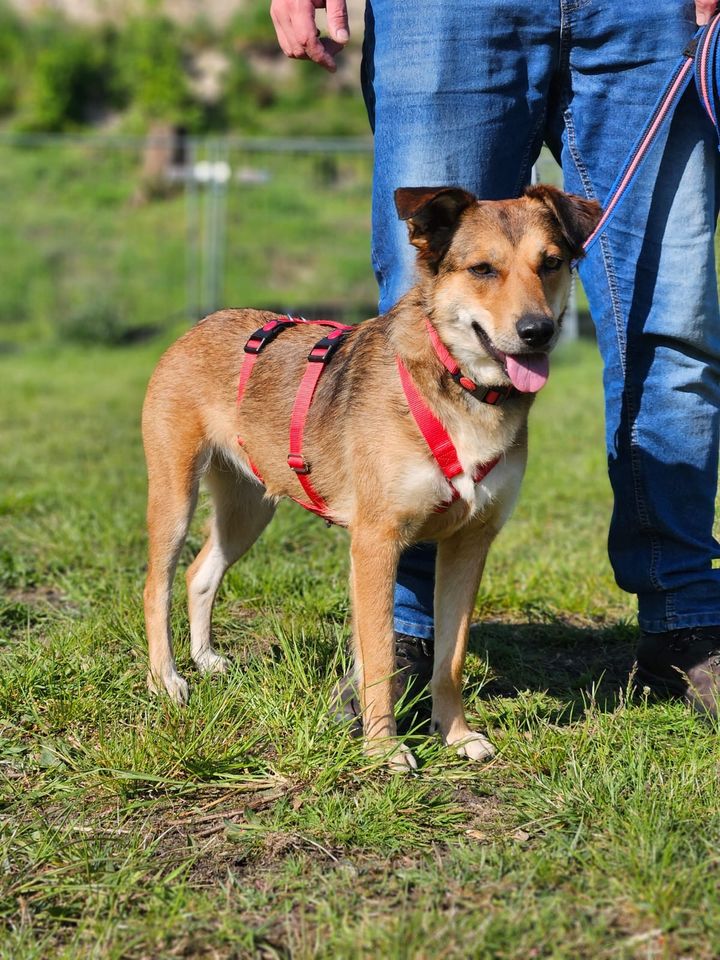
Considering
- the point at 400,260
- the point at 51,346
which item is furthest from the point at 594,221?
the point at 51,346

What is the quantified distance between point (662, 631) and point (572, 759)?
79cm

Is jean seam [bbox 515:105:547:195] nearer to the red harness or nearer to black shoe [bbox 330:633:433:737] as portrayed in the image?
the red harness

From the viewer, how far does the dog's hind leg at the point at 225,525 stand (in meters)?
3.92

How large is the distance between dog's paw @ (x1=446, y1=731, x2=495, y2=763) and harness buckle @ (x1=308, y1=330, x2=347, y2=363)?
4.10ft

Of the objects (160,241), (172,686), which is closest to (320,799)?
(172,686)

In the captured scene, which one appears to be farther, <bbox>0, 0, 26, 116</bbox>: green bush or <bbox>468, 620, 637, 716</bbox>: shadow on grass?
<bbox>0, 0, 26, 116</bbox>: green bush

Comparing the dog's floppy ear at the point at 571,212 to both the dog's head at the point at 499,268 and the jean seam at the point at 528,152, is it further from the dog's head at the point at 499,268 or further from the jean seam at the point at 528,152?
the jean seam at the point at 528,152

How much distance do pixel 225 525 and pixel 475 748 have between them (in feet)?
4.63

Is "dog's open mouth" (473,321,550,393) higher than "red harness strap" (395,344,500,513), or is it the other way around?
"dog's open mouth" (473,321,550,393)

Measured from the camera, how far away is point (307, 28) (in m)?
3.20

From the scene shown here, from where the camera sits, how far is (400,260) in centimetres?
343

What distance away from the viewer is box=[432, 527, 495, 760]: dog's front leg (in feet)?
10.5

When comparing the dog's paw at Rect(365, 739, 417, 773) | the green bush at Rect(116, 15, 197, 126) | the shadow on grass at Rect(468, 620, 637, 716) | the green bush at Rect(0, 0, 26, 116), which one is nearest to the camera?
the dog's paw at Rect(365, 739, 417, 773)

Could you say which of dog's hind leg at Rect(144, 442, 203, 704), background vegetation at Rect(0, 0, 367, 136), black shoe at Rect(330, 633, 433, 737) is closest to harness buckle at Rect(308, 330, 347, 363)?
dog's hind leg at Rect(144, 442, 203, 704)
